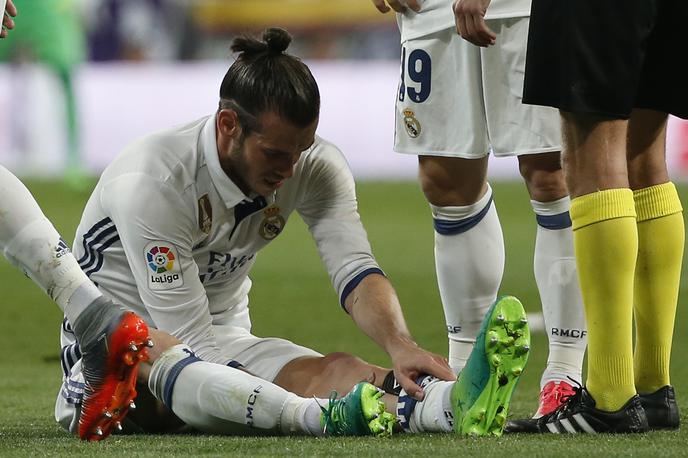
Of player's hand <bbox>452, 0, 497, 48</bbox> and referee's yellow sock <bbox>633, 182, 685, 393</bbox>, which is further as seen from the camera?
player's hand <bbox>452, 0, 497, 48</bbox>

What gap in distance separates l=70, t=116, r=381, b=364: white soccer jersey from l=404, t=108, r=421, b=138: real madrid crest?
254 mm

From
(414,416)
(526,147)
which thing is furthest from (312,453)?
(526,147)

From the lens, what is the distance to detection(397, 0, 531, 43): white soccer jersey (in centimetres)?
332

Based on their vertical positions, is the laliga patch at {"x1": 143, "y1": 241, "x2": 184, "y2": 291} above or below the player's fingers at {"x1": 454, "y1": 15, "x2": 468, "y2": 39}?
below

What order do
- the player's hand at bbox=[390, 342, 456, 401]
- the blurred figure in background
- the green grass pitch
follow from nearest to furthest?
the green grass pitch, the player's hand at bbox=[390, 342, 456, 401], the blurred figure in background

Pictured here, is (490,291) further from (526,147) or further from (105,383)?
(105,383)

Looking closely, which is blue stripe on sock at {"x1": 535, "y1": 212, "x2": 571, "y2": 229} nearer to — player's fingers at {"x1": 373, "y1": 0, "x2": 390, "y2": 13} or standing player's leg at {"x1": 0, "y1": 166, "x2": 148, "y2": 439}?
player's fingers at {"x1": 373, "y1": 0, "x2": 390, "y2": 13}

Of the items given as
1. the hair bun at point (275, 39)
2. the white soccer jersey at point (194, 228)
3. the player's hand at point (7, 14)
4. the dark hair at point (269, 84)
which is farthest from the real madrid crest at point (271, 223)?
the player's hand at point (7, 14)

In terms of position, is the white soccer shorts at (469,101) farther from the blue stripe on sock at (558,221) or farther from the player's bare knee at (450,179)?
the blue stripe on sock at (558,221)

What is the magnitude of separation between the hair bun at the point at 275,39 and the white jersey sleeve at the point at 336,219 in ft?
0.97

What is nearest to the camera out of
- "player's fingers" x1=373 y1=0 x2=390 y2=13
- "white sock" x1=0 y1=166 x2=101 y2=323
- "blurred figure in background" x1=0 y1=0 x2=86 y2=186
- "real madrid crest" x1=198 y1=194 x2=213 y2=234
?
"white sock" x1=0 y1=166 x2=101 y2=323

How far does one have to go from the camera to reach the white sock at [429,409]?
2.77 metres

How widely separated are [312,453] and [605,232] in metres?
0.73

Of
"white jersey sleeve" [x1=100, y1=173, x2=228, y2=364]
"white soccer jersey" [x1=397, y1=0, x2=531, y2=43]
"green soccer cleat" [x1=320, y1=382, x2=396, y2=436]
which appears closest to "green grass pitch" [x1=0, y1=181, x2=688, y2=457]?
"green soccer cleat" [x1=320, y1=382, x2=396, y2=436]
